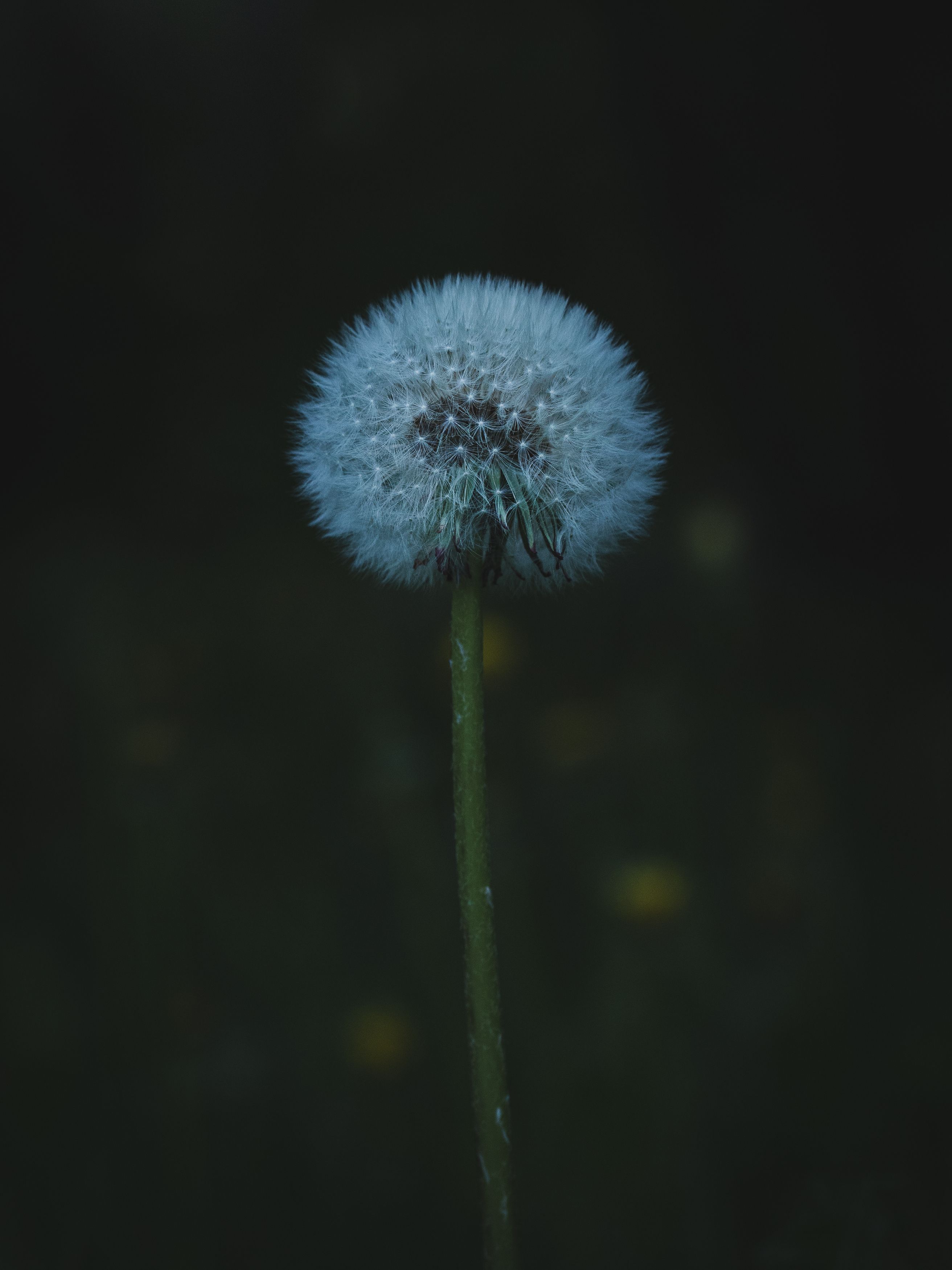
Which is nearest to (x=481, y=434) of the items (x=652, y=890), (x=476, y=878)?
(x=476, y=878)

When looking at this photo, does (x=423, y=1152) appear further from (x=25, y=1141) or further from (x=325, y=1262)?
(x=25, y=1141)

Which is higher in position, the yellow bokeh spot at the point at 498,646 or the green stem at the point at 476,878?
the yellow bokeh spot at the point at 498,646

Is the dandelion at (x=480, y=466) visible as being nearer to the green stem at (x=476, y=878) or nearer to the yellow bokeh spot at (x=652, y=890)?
the green stem at (x=476, y=878)

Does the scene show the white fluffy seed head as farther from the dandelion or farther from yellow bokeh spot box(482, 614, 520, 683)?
yellow bokeh spot box(482, 614, 520, 683)

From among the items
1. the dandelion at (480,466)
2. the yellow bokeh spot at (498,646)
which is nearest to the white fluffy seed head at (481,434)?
the dandelion at (480,466)

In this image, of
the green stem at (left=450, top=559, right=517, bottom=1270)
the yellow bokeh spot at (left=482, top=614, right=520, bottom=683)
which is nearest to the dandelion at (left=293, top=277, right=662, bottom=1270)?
the green stem at (left=450, top=559, right=517, bottom=1270)

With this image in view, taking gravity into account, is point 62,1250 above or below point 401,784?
below

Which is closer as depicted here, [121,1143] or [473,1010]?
[473,1010]

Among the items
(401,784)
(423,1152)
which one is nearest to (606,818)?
(401,784)
